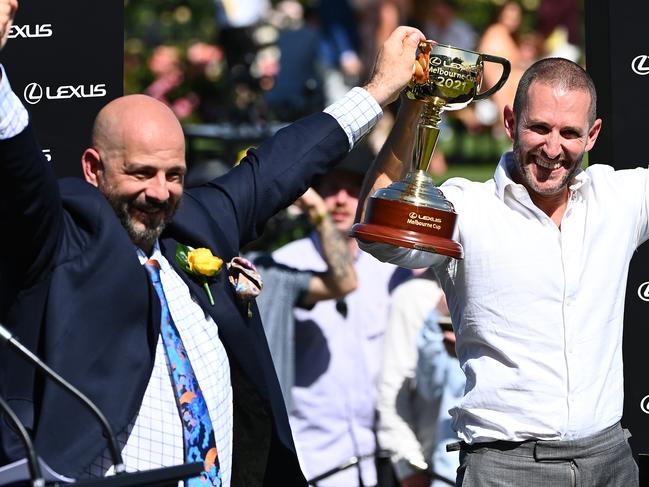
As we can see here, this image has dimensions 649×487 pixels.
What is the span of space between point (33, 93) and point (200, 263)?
49.3 inches

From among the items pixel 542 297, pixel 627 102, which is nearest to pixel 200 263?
pixel 542 297

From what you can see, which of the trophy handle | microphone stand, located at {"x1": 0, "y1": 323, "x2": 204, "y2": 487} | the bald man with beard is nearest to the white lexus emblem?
the bald man with beard

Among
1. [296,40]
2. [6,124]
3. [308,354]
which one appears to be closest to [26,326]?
[6,124]

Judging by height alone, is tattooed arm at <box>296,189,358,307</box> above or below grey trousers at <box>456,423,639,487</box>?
above

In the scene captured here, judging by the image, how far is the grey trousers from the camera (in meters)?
4.38

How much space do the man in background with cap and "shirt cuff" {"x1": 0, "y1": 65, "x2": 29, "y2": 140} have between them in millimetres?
3606

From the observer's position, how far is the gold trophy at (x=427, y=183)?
4.34 m

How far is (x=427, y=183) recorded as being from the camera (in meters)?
4.44

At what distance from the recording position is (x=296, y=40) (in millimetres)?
12305

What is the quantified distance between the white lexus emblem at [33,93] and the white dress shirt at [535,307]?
1380mm

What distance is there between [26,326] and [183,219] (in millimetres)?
682

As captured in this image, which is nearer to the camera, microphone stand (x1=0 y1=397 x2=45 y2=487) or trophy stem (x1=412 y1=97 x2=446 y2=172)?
microphone stand (x1=0 y1=397 x2=45 y2=487)

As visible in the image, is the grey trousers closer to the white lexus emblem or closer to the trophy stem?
the trophy stem

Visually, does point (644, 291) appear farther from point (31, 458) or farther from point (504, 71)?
A: point (31, 458)
